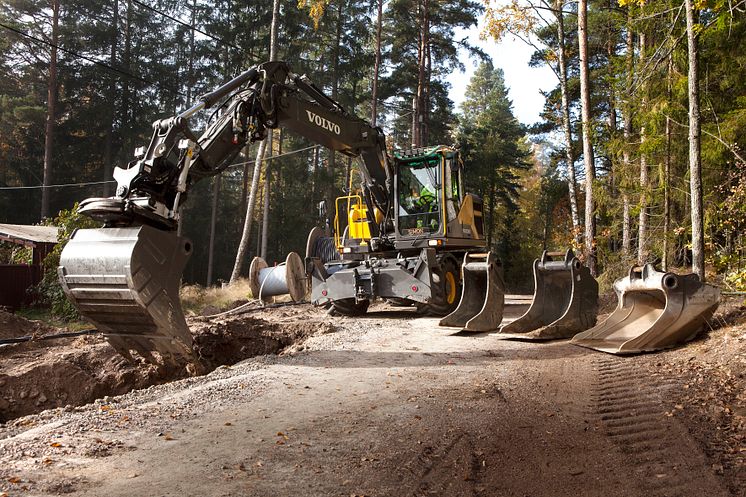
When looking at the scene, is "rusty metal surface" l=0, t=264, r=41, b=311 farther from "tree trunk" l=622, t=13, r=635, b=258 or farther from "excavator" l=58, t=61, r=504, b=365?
"tree trunk" l=622, t=13, r=635, b=258

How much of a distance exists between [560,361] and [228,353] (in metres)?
5.12

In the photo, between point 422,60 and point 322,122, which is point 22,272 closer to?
point 322,122

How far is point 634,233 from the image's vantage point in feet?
71.1

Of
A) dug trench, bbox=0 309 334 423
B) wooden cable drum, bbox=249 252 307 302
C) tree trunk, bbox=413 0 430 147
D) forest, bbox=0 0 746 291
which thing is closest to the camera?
dug trench, bbox=0 309 334 423

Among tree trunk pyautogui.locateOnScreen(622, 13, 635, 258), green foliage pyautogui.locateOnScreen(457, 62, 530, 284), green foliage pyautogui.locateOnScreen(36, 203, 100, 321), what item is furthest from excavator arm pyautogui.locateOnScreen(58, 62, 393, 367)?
green foliage pyautogui.locateOnScreen(457, 62, 530, 284)

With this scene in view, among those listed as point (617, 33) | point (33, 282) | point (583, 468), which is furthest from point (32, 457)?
point (617, 33)

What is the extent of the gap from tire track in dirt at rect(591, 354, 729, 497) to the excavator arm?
14.0 ft

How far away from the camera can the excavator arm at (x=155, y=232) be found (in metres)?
6.05

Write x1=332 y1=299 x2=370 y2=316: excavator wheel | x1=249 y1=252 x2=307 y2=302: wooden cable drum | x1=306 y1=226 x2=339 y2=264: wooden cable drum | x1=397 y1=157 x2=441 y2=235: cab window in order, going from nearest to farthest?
1. x1=397 y1=157 x2=441 y2=235: cab window
2. x1=332 y1=299 x2=370 y2=316: excavator wheel
3. x1=306 y1=226 x2=339 y2=264: wooden cable drum
4. x1=249 y1=252 x2=307 y2=302: wooden cable drum

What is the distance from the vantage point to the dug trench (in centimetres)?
714

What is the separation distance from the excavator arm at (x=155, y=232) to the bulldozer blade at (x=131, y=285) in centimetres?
1

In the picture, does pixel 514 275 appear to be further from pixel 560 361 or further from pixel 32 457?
pixel 32 457

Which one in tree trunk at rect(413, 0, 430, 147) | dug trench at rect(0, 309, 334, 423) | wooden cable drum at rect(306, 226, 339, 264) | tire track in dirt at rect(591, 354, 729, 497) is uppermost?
tree trunk at rect(413, 0, 430, 147)

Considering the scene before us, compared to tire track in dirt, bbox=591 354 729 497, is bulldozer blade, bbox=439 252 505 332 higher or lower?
higher
